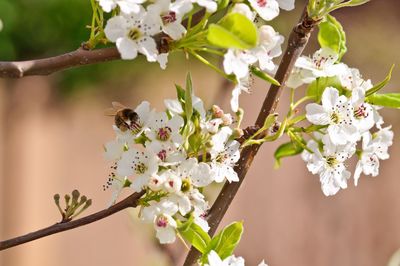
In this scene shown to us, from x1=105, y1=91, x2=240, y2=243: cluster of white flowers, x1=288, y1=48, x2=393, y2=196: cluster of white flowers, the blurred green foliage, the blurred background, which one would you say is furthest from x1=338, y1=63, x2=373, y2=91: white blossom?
the blurred green foliage

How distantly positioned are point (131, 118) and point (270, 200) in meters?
2.19

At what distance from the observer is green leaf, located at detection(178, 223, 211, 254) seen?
0.60m

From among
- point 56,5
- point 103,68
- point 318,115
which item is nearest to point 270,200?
point 103,68

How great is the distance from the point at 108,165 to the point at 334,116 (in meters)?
2.29

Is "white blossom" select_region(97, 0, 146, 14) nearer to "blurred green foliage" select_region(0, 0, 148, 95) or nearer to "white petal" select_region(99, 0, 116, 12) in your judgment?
"white petal" select_region(99, 0, 116, 12)

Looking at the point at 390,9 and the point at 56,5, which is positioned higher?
the point at 390,9

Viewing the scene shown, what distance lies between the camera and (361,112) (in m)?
0.63

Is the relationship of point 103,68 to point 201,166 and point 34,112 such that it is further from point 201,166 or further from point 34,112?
point 201,166

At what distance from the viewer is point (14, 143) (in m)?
2.92

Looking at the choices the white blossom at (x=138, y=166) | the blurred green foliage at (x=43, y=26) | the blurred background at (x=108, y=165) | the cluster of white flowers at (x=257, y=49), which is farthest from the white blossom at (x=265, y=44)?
the blurred green foliage at (x=43, y=26)

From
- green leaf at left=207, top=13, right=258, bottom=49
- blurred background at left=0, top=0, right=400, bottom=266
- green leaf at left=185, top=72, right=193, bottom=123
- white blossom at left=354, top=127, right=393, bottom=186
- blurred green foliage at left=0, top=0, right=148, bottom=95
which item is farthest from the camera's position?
blurred green foliage at left=0, top=0, right=148, bottom=95

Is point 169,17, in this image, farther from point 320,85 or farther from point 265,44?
point 320,85

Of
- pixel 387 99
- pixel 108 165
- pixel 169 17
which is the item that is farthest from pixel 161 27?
pixel 108 165

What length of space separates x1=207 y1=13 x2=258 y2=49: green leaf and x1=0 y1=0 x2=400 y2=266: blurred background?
6.99 feet
